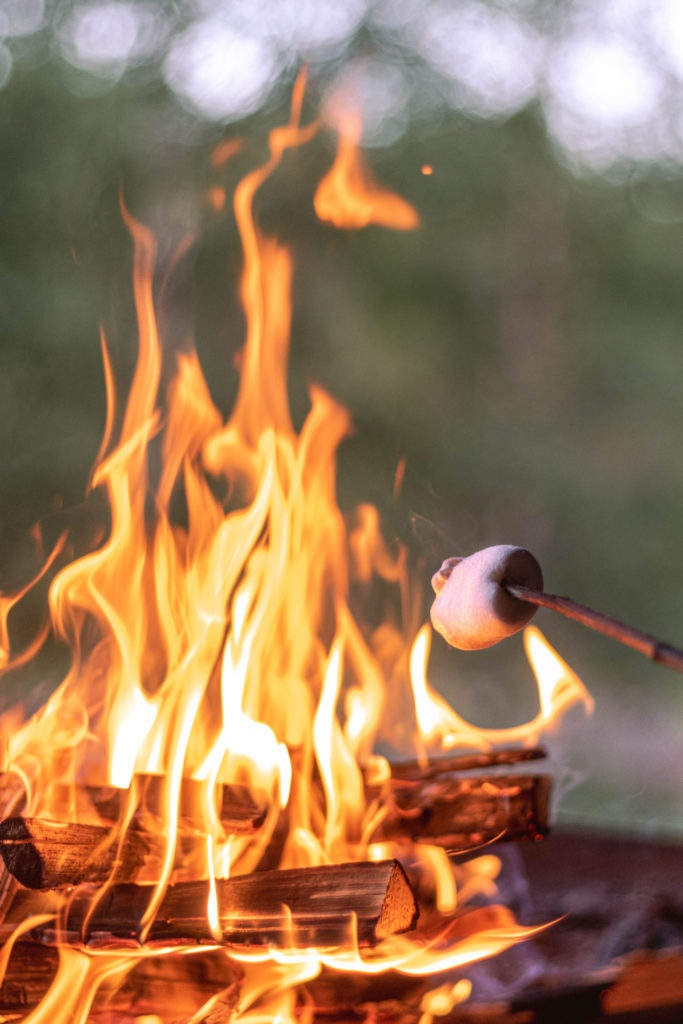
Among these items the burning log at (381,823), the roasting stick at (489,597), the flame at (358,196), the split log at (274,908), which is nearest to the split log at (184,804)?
the burning log at (381,823)

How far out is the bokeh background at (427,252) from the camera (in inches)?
198

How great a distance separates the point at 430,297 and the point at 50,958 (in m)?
4.84

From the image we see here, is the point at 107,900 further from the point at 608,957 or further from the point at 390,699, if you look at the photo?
the point at 390,699

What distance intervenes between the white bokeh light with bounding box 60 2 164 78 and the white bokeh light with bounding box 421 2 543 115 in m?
1.88

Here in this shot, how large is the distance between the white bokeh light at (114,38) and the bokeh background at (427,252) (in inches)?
0.6

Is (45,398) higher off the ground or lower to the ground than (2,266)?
lower

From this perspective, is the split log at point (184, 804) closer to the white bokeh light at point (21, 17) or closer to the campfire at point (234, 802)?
the campfire at point (234, 802)

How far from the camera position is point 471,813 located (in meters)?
1.88

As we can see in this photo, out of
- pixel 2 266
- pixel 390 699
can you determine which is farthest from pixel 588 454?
pixel 2 266

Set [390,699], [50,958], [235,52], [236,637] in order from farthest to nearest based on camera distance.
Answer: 1. [235,52]
2. [390,699]
3. [236,637]
4. [50,958]

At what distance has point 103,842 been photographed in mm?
1544

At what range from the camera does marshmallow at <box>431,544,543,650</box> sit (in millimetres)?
1163

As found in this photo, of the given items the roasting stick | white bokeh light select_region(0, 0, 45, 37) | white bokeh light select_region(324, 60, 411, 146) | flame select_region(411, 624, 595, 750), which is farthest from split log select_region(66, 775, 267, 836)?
white bokeh light select_region(0, 0, 45, 37)

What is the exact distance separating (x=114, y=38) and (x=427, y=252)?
100 inches
